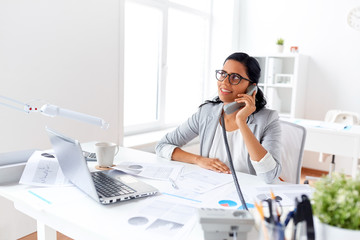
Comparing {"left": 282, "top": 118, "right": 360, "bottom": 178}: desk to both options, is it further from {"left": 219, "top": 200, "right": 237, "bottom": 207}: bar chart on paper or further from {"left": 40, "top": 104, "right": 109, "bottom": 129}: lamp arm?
{"left": 40, "top": 104, "right": 109, "bottom": 129}: lamp arm

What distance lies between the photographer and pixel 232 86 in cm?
169

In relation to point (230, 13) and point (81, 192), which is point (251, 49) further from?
point (81, 192)

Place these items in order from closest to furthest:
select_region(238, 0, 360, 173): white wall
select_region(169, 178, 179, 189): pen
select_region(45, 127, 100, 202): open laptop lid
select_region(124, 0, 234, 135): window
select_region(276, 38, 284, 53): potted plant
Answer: select_region(45, 127, 100, 202): open laptop lid
select_region(169, 178, 179, 189): pen
select_region(124, 0, 234, 135): window
select_region(238, 0, 360, 173): white wall
select_region(276, 38, 284, 53): potted plant

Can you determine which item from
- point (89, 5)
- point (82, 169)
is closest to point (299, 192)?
point (82, 169)

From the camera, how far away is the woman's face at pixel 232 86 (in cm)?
170

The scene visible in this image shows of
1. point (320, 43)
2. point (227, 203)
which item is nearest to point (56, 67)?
point (227, 203)

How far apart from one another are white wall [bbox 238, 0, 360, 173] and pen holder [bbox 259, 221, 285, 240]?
3631 millimetres

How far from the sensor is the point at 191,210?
41.3 inches

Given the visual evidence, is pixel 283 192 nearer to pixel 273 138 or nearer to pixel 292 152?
pixel 273 138

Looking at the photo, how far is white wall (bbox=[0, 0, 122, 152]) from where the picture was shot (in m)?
2.07

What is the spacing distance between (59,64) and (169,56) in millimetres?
1813

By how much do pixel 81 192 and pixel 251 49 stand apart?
12.3ft

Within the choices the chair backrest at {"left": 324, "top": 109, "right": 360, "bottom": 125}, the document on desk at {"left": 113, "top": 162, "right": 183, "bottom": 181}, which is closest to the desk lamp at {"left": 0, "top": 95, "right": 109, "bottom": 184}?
the document on desk at {"left": 113, "top": 162, "right": 183, "bottom": 181}

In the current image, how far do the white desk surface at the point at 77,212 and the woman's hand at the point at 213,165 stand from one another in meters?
0.31
